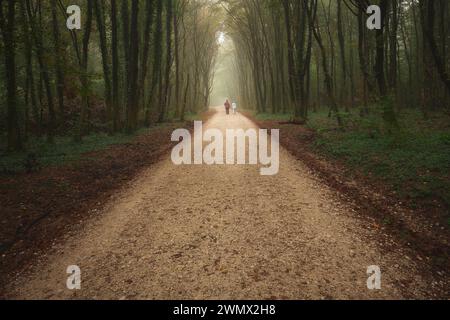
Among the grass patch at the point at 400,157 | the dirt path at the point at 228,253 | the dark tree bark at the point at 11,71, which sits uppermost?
the dark tree bark at the point at 11,71

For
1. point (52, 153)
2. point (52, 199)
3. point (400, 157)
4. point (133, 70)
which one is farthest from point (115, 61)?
point (400, 157)

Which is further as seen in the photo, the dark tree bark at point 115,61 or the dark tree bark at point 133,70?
the dark tree bark at point 133,70

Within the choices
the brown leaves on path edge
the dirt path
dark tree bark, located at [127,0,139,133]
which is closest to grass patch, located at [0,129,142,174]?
the brown leaves on path edge

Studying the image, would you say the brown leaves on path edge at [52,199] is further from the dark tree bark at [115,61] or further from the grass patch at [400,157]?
the grass patch at [400,157]

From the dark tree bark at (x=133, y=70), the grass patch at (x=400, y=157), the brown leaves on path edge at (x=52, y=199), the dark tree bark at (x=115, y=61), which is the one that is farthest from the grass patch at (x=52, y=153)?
the grass patch at (x=400, y=157)

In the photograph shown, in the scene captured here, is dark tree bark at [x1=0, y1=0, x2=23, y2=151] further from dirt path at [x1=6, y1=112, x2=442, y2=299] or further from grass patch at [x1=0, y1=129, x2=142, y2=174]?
dirt path at [x1=6, y1=112, x2=442, y2=299]

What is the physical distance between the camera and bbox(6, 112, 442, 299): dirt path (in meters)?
3.36

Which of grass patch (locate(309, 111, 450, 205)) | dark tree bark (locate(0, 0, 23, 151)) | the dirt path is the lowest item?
the dirt path

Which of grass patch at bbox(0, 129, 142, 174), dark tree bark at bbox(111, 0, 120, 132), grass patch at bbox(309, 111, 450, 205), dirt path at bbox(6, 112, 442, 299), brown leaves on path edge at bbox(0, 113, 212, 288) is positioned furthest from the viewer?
dark tree bark at bbox(111, 0, 120, 132)

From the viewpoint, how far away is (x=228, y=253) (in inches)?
160

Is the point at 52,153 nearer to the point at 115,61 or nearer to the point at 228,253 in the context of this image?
the point at 115,61

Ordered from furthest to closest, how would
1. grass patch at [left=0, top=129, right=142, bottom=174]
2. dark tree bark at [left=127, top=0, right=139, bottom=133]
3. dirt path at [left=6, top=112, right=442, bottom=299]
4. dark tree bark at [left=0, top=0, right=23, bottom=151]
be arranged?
dark tree bark at [left=127, top=0, right=139, bottom=133], dark tree bark at [left=0, top=0, right=23, bottom=151], grass patch at [left=0, top=129, right=142, bottom=174], dirt path at [left=6, top=112, right=442, bottom=299]

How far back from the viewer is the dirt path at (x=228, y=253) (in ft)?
11.0
